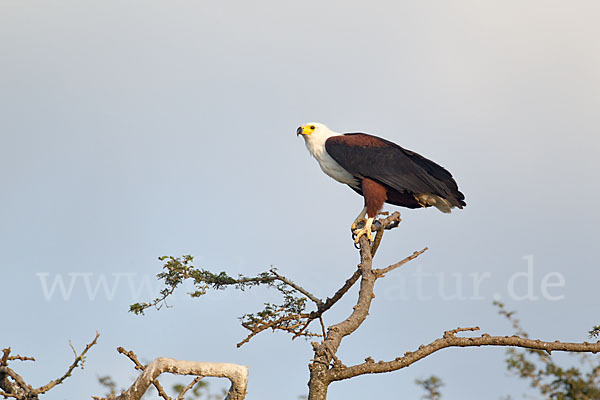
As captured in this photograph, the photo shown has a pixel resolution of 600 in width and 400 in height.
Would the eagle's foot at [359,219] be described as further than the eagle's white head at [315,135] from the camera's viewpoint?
No

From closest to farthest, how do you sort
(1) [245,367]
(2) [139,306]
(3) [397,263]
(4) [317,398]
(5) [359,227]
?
(1) [245,367], (4) [317,398], (3) [397,263], (2) [139,306], (5) [359,227]

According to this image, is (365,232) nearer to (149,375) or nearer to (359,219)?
(359,219)

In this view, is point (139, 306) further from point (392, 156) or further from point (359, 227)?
point (392, 156)

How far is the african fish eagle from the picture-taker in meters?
7.38

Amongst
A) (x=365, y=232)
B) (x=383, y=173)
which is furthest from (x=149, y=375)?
(x=383, y=173)

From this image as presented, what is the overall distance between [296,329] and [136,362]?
2.19m

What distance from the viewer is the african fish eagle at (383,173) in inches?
291

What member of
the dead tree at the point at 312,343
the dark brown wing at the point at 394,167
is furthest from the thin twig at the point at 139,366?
the dark brown wing at the point at 394,167

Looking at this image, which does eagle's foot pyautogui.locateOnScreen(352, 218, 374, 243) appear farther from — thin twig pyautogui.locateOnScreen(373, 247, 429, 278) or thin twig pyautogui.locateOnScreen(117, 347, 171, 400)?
thin twig pyautogui.locateOnScreen(117, 347, 171, 400)

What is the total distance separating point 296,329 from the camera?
609cm

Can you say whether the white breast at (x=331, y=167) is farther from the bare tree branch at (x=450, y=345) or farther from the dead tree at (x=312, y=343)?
the bare tree branch at (x=450, y=345)

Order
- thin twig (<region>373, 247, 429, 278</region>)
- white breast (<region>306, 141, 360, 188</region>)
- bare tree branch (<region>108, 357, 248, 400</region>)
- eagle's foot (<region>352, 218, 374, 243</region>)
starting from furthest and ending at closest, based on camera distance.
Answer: white breast (<region>306, 141, 360, 188</region>) → eagle's foot (<region>352, 218, 374, 243</region>) → thin twig (<region>373, 247, 429, 278</region>) → bare tree branch (<region>108, 357, 248, 400</region>)

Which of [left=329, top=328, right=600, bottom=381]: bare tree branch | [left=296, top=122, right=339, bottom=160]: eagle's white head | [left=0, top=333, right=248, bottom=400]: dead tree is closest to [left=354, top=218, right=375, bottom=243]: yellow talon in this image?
[left=296, top=122, right=339, bottom=160]: eagle's white head

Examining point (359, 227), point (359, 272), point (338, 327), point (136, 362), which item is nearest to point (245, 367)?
point (136, 362)
